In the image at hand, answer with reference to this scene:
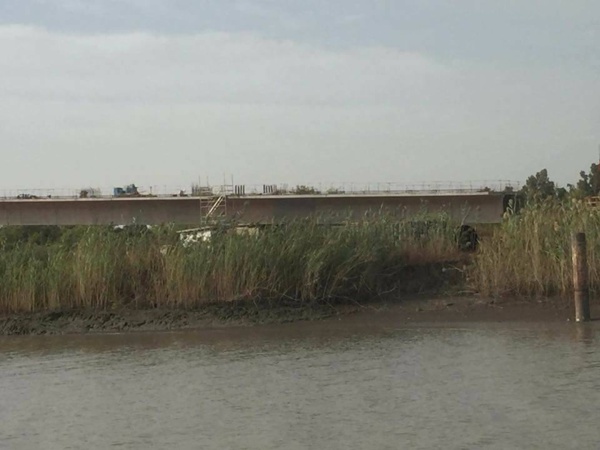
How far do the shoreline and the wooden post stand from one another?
0.78m

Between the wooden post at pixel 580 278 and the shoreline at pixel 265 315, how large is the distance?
78 centimetres

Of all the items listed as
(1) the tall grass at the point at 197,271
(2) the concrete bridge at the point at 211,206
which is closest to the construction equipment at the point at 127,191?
(2) the concrete bridge at the point at 211,206

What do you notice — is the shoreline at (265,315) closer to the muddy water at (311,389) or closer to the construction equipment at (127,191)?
the muddy water at (311,389)

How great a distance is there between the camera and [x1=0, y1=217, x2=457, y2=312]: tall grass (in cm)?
1728

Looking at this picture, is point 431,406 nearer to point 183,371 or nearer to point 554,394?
point 554,394

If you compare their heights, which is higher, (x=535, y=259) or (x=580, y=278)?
(x=535, y=259)

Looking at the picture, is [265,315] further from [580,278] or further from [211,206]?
[211,206]

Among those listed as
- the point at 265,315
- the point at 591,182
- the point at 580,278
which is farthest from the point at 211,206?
the point at 591,182

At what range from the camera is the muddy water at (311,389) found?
950 centimetres

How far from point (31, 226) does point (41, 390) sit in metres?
31.7

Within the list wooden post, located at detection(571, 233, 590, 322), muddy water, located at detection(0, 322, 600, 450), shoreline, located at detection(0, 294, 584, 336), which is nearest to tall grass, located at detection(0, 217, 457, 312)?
shoreline, located at detection(0, 294, 584, 336)

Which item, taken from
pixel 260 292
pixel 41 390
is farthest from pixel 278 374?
pixel 260 292

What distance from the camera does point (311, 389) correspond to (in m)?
11.6

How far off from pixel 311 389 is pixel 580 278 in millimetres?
6202
